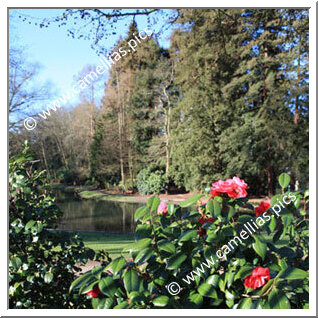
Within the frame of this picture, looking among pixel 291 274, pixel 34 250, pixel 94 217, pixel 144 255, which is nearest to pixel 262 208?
pixel 291 274

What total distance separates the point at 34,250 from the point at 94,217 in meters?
7.14

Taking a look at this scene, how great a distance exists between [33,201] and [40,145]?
23.7 feet

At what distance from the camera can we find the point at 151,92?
525 inches

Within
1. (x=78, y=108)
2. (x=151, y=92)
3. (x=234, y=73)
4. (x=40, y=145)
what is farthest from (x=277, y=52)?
(x=40, y=145)

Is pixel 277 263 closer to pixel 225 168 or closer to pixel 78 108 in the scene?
pixel 78 108

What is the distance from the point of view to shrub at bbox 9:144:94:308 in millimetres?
1018

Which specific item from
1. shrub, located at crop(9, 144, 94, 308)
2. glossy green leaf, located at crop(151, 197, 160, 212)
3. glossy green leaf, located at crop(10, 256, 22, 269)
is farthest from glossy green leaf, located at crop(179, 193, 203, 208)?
glossy green leaf, located at crop(10, 256, 22, 269)

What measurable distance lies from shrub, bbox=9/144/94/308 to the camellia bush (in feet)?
0.80

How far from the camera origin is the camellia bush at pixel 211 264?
0.81 metres

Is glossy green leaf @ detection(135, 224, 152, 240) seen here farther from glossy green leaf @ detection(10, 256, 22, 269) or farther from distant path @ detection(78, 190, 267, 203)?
distant path @ detection(78, 190, 267, 203)

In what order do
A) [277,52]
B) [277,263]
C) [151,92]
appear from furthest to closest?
[151,92] < [277,52] < [277,263]

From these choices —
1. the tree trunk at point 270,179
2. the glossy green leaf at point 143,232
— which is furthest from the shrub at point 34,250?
the tree trunk at point 270,179

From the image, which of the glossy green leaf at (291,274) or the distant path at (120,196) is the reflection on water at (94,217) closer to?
the distant path at (120,196)
